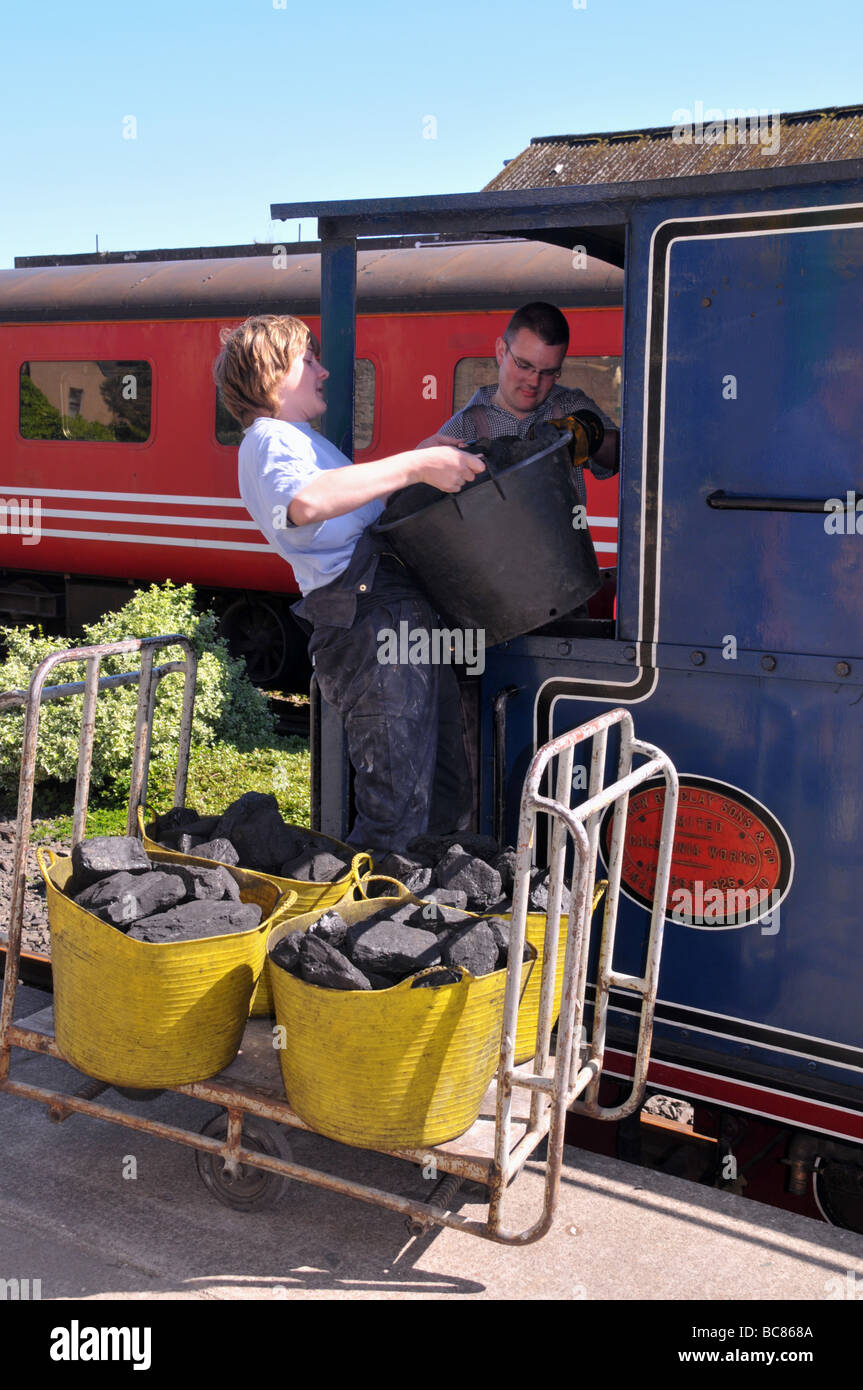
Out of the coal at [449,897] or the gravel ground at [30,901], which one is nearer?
the coal at [449,897]

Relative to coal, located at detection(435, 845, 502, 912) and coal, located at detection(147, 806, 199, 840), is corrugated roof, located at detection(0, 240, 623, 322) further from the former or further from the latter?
coal, located at detection(435, 845, 502, 912)

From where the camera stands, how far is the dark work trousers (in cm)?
332

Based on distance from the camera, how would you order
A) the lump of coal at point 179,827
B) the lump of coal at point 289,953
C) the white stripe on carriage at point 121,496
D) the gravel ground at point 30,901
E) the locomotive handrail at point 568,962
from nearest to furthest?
1. the locomotive handrail at point 568,962
2. the lump of coal at point 289,953
3. the lump of coal at point 179,827
4. the gravel ground at point 30,901
5. the white stripe on carriage at point 121,496

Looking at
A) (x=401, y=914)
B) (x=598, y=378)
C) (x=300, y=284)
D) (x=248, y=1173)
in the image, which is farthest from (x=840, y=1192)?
(x=300, y=284)

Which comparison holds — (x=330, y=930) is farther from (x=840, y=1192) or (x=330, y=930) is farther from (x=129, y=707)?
(x=129, y=707)

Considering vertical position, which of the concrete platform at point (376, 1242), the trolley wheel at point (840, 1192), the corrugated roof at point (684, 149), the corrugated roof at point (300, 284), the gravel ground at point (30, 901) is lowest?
the trolley wheel at point (840, 1192)

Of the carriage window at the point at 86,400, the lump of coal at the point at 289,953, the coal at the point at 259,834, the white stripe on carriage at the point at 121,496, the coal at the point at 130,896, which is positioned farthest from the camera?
the carriage window at the point at 86,400

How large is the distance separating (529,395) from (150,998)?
6.88 ft

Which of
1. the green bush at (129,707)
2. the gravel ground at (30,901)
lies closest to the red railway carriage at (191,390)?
the green bush at (129,707)

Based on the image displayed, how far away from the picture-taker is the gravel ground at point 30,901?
4.91 meters

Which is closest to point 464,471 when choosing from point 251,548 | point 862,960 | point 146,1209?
point 862,960

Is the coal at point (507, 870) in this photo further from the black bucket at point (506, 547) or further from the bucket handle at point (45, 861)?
the bucket handle at point (45, 861)

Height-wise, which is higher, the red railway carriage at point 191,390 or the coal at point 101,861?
the red railway carriage at point 191,390

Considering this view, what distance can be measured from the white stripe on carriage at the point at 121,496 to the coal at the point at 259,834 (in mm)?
6097
